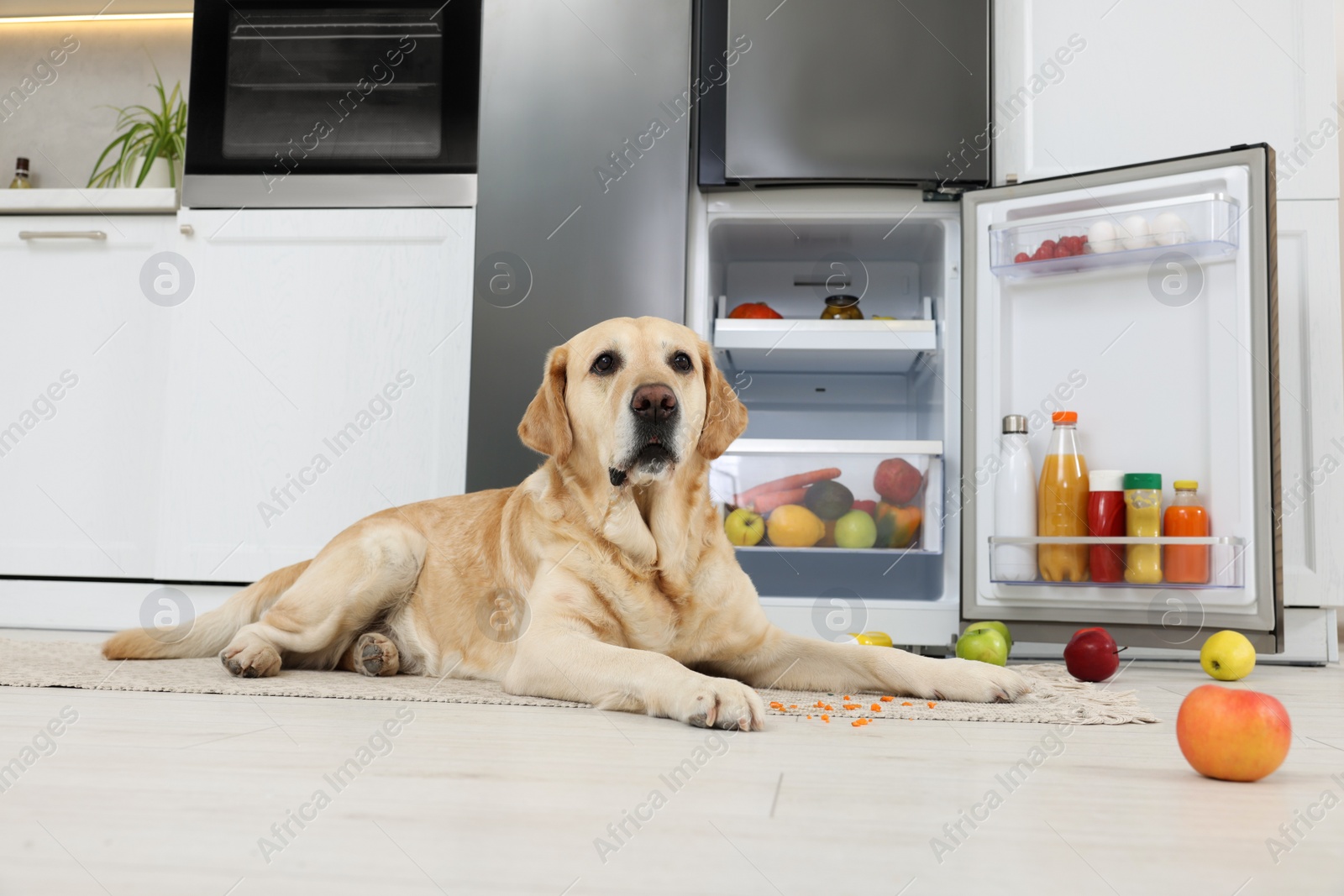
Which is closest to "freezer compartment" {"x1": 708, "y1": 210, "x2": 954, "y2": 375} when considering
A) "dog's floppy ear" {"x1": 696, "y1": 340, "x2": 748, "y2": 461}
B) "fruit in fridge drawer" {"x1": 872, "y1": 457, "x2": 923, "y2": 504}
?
"fruit in fridge drawer" {"x1": 872, "y1": 457, "x2": 923, "y2": 504}

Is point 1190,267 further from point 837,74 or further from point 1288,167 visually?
point 837,74

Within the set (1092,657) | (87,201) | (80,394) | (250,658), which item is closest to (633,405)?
(250,658)

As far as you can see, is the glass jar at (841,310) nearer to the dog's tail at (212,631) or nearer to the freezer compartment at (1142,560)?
the freezer compartment at (1142,560)

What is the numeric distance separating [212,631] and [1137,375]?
2405mm

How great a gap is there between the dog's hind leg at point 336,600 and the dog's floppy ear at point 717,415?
678 millimetres

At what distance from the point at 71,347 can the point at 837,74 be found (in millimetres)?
2542

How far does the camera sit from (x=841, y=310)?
9.76 ft

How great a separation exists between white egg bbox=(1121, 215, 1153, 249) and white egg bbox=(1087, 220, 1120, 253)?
3 centimetres

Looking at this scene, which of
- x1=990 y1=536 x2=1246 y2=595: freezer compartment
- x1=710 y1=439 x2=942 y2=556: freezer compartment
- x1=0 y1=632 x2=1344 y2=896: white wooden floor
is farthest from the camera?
x1=710 y1=439 x2=942 y2=556: freezer compartment

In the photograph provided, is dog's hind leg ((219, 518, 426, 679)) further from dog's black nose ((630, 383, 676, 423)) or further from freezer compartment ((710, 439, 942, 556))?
freezer compartment ((710, 439, 942, 556))

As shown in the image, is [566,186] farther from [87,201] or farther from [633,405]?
[87,201]

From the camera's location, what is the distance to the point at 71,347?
2.88 m

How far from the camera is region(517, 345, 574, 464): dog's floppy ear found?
1.75 m

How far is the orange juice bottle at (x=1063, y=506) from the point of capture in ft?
7.83
